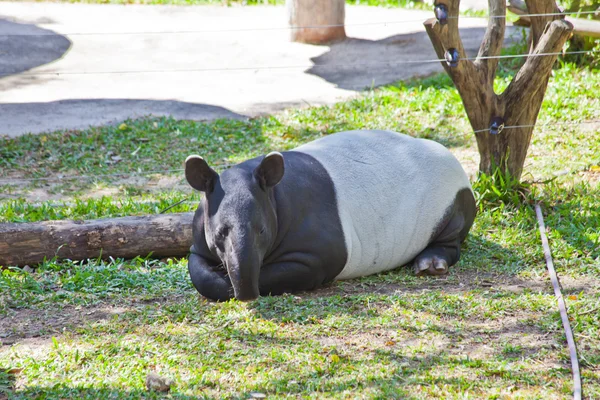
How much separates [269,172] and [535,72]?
2.81 metres

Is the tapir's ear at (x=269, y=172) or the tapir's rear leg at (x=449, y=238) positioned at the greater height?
the tapir's ear at (x=269, y=172)

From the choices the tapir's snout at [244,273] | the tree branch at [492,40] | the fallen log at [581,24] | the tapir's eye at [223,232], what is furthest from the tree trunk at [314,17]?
the tapir's snout at [244,273]

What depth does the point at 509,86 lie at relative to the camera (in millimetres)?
6500

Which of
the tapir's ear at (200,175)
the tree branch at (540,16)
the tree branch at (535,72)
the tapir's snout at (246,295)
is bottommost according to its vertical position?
the tapir's snout at (246,295)

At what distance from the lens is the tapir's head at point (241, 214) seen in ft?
14.9

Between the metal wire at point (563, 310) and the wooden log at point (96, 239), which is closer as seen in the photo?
the metal wire at point (563, 310)

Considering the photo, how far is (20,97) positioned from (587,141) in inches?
298

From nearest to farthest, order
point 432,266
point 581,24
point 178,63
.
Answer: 1. point 432,266
2. point 581,24
3. point 178,63

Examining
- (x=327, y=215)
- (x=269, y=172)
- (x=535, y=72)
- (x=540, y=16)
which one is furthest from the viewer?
(x=540, y=16)

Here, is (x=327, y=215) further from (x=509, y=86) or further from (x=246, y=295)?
(x=509, y=86)

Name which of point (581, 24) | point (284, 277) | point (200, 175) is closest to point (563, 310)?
point (284, 277)

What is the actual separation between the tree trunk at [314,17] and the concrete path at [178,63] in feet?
0.71

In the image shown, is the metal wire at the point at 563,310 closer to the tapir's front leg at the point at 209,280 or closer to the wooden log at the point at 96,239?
the tapir's front leg at the point at 209,280

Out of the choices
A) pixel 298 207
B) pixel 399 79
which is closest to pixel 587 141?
pixel 399 79
